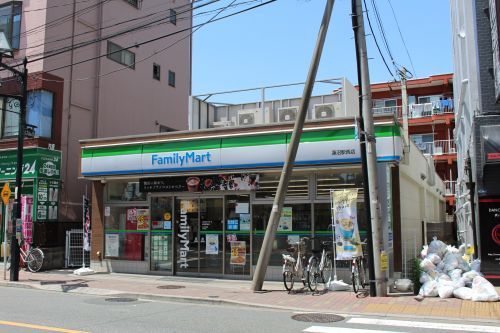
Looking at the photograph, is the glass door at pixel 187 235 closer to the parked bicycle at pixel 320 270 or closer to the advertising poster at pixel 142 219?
the advertising poster at pixel 142 219

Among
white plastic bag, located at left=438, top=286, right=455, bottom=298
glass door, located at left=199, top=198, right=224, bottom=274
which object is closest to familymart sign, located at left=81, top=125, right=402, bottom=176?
glass door, located at left=199, top=198, right=224, bottom=274

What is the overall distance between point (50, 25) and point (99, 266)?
33.4 ft

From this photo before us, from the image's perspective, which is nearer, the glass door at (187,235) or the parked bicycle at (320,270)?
the parked bicycle at (320,270)

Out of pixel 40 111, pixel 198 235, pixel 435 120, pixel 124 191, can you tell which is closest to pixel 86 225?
pixel 124 191

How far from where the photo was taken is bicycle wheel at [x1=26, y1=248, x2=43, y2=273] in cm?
1761

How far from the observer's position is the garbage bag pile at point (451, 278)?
10969mm

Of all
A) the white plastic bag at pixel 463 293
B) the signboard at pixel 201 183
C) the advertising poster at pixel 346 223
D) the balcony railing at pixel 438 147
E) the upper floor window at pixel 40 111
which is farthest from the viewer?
the balcony railing at pixel 438 147

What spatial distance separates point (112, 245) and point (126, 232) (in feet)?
2.27

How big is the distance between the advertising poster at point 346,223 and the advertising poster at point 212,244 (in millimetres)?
4187

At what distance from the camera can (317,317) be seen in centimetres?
973

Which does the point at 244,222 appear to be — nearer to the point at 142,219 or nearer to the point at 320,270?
the point at 320,270

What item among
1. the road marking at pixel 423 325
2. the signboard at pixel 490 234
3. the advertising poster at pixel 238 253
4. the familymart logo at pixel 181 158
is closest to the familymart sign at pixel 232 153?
the familymart logo at pixel 181 158

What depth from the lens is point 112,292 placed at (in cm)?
1319

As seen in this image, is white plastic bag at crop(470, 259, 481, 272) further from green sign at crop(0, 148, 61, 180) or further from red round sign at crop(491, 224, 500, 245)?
green sign at crop(0, 148, 61, 180)
